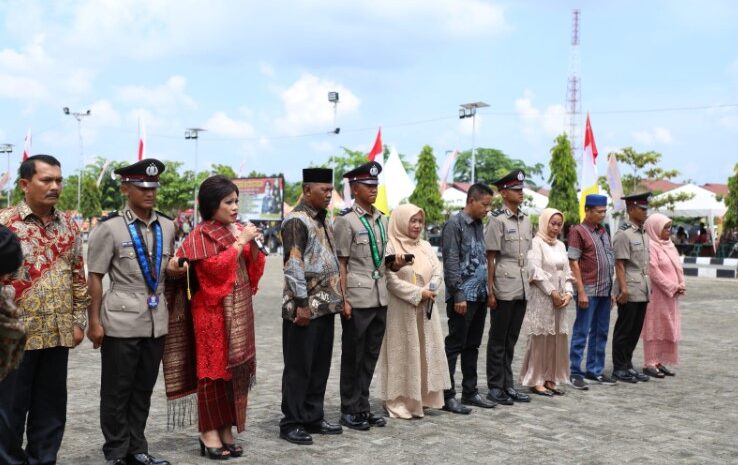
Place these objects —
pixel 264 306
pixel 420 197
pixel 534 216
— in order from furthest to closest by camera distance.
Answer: pixel 420 197 < pixel 534 216 < pixel 264 306

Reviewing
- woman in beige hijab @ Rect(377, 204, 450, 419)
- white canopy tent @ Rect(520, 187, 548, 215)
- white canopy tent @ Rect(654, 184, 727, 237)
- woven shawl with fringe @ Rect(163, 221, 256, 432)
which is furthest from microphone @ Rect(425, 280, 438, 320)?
white canopy tent @ Rect(520, 187, 548, 215)

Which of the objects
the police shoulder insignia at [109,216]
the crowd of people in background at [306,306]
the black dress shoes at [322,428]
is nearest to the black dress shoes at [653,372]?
the crowd of people in background at [306,306]

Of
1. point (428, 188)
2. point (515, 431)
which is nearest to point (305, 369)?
point (515, 431)

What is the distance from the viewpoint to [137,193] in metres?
4.68

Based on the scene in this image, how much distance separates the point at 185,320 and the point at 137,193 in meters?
0.86

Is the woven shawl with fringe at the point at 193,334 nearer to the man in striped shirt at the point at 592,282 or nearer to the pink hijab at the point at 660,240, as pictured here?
the man in striped shirt at the point at 592,282

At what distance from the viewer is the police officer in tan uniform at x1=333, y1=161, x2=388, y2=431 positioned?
5898mm

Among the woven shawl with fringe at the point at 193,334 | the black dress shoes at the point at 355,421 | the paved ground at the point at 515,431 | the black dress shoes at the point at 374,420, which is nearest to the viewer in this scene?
the woven shawl with fringe at the point at 193,334

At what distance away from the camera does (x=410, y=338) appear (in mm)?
6246

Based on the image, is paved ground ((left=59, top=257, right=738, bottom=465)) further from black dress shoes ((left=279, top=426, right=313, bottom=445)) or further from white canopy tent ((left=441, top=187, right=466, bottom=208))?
white canopy tent ((left=441, top=187, right=466, bottom=208))

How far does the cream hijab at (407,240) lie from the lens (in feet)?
20.6

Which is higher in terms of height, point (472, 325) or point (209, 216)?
point (209, 216)

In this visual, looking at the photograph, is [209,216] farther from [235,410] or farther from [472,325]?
[472,325]

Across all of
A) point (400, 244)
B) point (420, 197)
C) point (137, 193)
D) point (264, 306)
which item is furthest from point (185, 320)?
point (420, 197)
